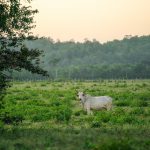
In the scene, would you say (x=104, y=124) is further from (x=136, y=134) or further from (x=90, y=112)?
(x=90, y=112)

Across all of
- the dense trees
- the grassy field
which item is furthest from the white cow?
the dense trees

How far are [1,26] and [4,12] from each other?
1.88ft

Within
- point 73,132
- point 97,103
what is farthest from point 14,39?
point 97,103

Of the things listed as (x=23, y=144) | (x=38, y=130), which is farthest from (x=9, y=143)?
(x=38, y=130)

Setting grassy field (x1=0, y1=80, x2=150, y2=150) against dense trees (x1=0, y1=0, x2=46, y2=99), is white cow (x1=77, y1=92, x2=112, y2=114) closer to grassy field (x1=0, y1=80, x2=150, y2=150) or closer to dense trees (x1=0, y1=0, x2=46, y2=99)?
grassy field (x1=0, y1=80, x2=150, y2=150)

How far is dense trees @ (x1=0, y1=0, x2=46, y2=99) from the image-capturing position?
635 inches

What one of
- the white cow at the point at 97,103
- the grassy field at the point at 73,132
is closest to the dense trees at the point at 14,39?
the grassy field at the point at 73,132

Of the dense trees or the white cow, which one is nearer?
the dense trees

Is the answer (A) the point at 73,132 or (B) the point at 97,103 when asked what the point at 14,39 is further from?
(B) the point at 97,103

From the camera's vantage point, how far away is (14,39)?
1656 cm

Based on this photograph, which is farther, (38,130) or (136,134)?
(38,130)

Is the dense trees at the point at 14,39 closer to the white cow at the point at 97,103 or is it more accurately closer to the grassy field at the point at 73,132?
the grassy field at the point at 73,132

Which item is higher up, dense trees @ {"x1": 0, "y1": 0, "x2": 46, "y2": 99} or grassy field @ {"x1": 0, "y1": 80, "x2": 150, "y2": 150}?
dense trees @ {"x1": 0, "y1": 0, "x2": 46, "y2": 99}

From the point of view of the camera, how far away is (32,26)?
17.0 m
